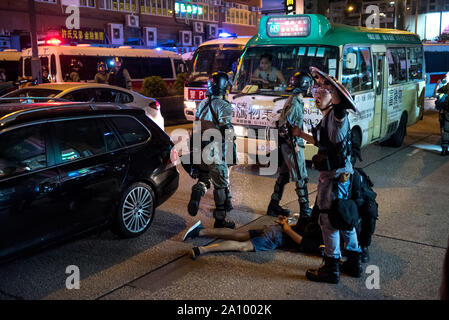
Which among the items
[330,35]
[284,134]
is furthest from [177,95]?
[284,134]

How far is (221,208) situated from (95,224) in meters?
1.55

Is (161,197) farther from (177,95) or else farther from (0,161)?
(177,95)

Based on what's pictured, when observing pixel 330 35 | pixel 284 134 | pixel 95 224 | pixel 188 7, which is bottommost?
pixel 95 224

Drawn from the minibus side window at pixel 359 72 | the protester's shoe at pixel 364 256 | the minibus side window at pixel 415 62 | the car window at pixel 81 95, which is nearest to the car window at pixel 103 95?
the car window at pixel 81 95

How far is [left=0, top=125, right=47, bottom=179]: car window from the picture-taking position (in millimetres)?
4113

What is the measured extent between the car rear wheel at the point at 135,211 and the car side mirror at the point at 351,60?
14.9 ft

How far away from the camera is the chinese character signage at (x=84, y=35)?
115ft

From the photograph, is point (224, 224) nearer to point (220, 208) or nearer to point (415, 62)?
point (220, 208)

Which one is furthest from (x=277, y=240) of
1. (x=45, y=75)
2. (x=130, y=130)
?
(x=45, y=75)

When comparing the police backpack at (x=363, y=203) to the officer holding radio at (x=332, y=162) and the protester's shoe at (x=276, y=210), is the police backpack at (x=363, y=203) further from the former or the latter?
the protester's shoe at (x=276, y=210)

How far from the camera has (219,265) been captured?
15.3 feet

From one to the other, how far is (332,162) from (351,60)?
4718 mm

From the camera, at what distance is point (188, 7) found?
48.0m

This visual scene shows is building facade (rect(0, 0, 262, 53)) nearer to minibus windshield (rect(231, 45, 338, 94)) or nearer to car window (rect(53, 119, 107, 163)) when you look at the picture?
minibus windshield (rect(231, 45, 338, 94))
